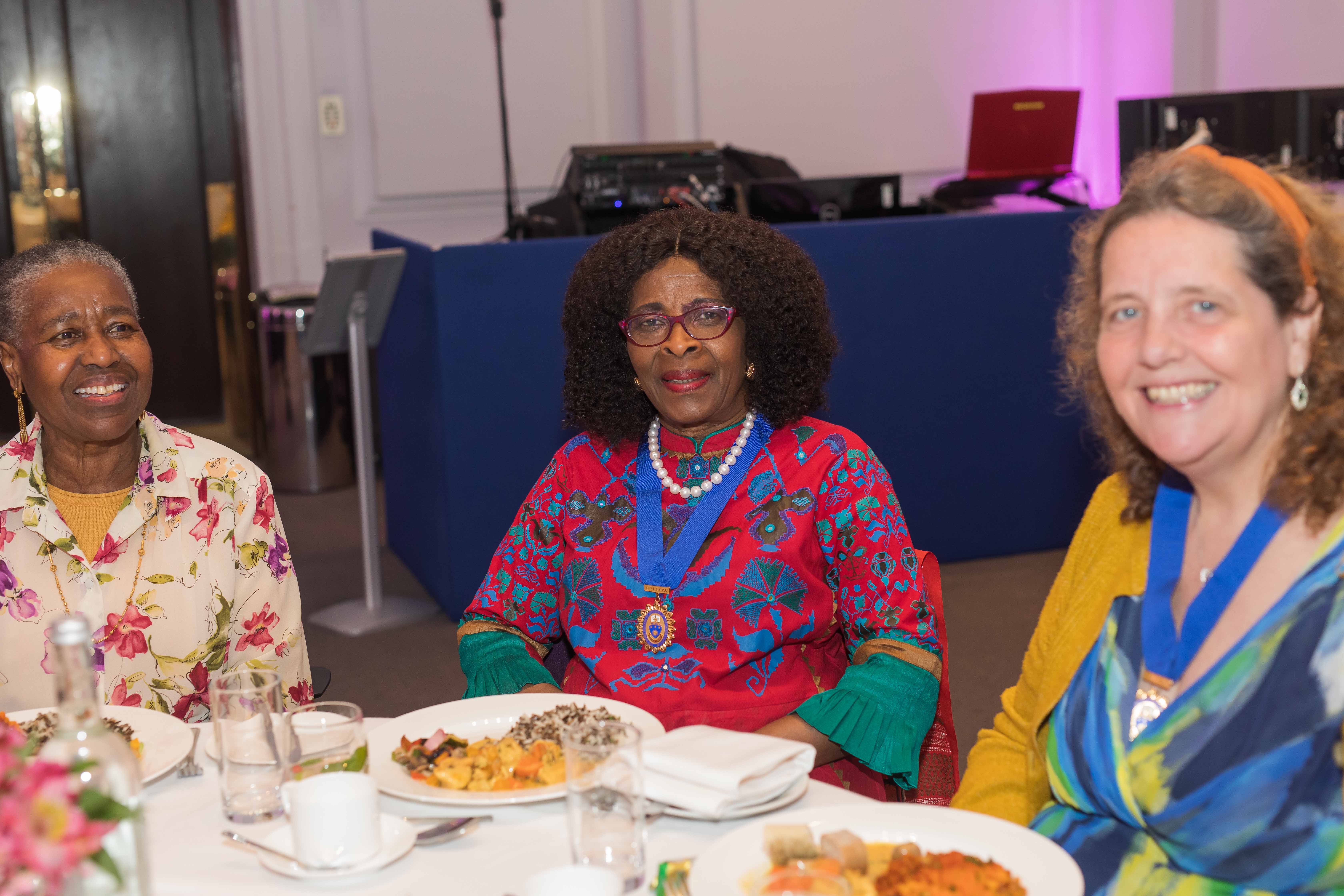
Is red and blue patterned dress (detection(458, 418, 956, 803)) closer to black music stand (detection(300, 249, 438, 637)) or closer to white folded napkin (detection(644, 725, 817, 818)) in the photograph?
white folded napkin (detection(644, 725, 817, 818))

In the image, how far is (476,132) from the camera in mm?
6285

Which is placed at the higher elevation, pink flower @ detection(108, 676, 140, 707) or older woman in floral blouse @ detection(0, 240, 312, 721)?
older woman in floral blouse @ detection(0, 240, 312, 721)

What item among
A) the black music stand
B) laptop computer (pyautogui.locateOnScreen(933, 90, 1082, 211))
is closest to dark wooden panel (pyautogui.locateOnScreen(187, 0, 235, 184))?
the black music stand

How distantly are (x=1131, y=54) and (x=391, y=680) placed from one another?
16.5 feet

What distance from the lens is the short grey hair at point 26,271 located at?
196cm

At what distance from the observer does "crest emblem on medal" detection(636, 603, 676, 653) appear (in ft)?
6.46

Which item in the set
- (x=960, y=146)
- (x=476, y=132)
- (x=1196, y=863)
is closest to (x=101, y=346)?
(x=1196, y=863)

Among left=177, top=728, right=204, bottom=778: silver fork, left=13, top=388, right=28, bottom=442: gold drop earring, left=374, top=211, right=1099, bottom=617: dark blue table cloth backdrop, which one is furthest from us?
left=374, top=211, right=1099, bottom=617: dark blue table cloth backdrop

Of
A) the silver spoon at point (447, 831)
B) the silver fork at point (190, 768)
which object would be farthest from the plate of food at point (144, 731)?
the silver spoon at point (447, 831)

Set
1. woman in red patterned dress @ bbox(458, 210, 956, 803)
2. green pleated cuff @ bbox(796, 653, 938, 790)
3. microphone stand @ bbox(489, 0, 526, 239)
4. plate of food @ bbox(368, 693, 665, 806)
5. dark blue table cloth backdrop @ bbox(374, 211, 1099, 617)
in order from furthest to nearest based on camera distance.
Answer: microphone stand @ bbox(489, 0, 526, 239) < dark blue table cloth backdrop @ bbox(374, 211, 1099, 617) < woman in red patterned dress @ bbox(458, 210, 956, 803) < green pleated cuff @ bbox(796, 653, 938, 790) < plate of food @ bbox(368, 693, 665, 806)

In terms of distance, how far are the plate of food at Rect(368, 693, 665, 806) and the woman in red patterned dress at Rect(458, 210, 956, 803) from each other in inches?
11.8

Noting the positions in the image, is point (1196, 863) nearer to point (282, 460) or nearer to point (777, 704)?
point (777, 704)

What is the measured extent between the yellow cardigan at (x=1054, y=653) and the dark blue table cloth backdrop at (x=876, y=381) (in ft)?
8.40

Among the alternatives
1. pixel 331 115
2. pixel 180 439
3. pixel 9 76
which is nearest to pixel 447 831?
pixel 180 439
